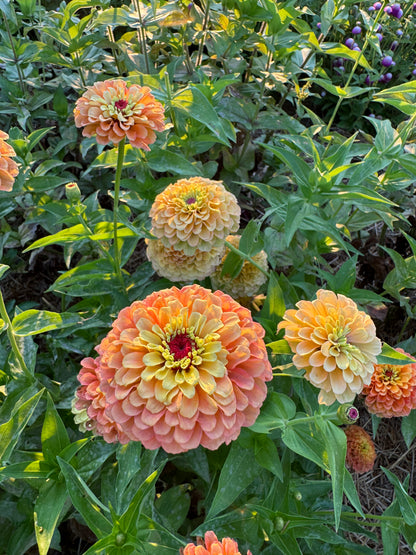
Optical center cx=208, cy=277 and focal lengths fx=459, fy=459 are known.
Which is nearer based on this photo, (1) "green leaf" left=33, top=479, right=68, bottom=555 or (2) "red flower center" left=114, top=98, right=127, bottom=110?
(1) "green leaf" left=33, top=479, right=68, bottom=555

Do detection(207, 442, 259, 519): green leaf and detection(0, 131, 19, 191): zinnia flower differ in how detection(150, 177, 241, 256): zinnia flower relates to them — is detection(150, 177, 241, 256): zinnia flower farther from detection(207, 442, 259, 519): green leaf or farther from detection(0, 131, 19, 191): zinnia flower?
detection(207, 442, 259, 519): green leaf

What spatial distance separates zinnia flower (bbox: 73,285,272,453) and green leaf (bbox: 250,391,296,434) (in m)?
0.10

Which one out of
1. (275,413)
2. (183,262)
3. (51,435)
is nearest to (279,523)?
(275,413)

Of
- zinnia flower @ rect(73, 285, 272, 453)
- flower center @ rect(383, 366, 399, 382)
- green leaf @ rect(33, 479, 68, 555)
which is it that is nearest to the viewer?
zinnia flower @ rect(73, 285, 272, 453)

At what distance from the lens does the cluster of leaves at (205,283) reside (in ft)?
2.87

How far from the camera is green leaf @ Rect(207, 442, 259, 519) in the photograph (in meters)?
0.87

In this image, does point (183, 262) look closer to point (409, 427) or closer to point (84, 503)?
point (84, 503)

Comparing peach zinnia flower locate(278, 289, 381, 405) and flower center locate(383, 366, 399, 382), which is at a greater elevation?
peach zinnia flower locate(278, 289, 381, 405)

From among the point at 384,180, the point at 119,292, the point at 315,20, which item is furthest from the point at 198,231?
the point at 315,20

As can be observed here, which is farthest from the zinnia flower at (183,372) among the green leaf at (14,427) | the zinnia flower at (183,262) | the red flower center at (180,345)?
the zinnia flower at (183,262)

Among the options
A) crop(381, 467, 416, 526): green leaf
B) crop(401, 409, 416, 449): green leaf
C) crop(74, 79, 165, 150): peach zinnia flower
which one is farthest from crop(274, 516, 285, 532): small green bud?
crop(74, 79, 165, 150): peach zinnia flower

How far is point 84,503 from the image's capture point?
2.56 feet

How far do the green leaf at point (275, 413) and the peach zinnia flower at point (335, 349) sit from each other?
0.08 m

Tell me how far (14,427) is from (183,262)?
0.51 metres
